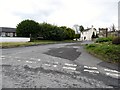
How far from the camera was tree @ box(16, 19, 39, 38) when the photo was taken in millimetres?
46375

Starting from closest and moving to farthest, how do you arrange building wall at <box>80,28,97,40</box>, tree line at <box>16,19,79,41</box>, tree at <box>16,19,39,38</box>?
tree at <box>16,19,39,38</box> < tree line at <box>16,19,79,41</box> < building wall at <box>80,28,97,40</box>

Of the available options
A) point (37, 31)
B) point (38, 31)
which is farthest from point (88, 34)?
point (37, 31)

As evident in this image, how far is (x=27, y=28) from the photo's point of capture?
46.4 metres

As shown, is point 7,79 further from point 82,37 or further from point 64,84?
point 82,37

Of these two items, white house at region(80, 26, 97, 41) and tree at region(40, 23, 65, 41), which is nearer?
tree at region(40, 23, 65, 41)

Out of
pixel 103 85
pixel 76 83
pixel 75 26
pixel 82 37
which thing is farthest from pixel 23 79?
pixel 75 26

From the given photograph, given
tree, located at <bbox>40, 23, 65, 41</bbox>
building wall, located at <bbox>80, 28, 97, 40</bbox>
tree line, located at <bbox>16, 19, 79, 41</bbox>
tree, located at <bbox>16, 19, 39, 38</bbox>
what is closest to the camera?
tree, located at <bbox>16, 19, 39, 38</bbox>

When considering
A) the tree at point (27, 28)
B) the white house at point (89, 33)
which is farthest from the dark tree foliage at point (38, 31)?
the white house at point (89, 33)

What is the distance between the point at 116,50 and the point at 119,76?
228 inches

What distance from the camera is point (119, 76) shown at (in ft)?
26.7

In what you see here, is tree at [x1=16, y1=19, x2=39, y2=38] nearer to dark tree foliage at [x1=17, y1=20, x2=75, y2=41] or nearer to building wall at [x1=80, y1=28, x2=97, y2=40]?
dark tree foliage at [x1=17, y1=20, x2=75, y2=41]

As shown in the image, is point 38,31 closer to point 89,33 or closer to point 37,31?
point 37,31

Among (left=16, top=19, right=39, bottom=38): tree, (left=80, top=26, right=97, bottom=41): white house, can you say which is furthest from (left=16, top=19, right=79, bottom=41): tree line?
(left=80, top=26, right=97, bottom=41): white house

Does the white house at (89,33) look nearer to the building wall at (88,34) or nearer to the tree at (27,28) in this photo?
the building wall at (88,34)
